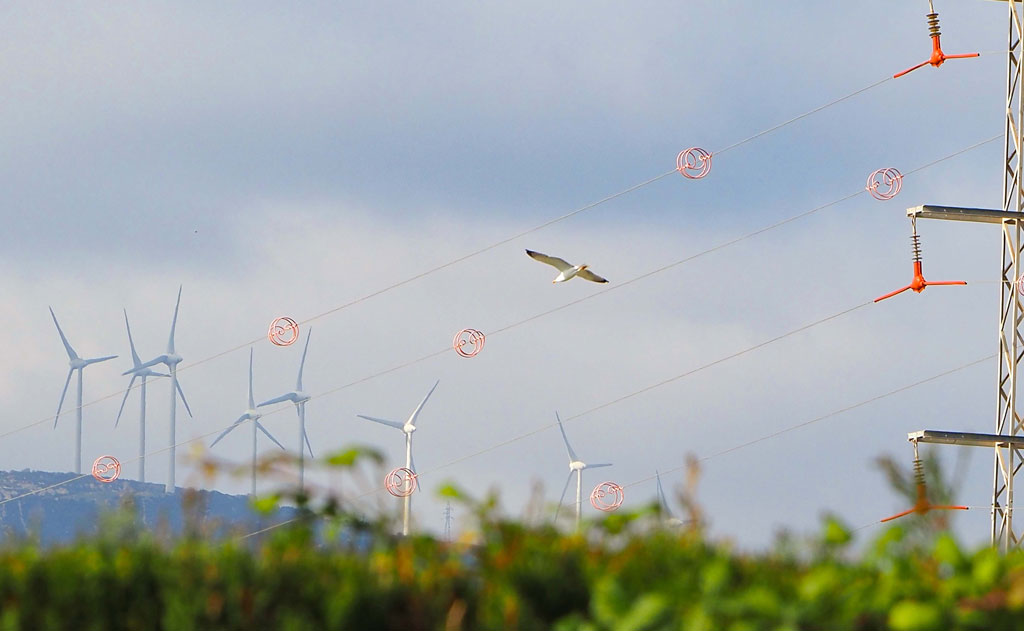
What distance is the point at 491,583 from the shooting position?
5.73m

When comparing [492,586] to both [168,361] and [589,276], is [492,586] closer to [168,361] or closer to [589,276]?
[589,276]

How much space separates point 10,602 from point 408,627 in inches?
60.2

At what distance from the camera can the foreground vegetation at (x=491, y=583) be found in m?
5.37

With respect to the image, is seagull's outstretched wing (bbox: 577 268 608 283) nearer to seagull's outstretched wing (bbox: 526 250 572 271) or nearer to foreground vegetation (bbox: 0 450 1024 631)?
seagull's outstretched wing (bbox: 526 250 572 271)

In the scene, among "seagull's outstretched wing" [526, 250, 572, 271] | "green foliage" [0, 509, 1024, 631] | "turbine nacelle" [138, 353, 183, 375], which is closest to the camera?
"green foliage" [0, 509, 1024, 631]

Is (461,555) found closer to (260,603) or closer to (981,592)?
(260,603)

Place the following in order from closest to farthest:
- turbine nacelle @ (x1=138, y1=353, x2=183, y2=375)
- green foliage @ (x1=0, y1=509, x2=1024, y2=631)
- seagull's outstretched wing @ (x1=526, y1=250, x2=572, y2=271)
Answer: green foliage @ (x1=0, y1=509, x2=1024, y2=631), seagull's outstretched wing @ (x1=526, y1=250, x2=572, y2=271), turbine nacelle @ (x1=138, y1=353, x2=183, y2=375)

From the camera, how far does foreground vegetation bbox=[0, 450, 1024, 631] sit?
537 cm

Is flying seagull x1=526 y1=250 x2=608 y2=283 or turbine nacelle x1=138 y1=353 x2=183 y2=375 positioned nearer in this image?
flying seagull x1=526 y1=250 x2=608 y2=283

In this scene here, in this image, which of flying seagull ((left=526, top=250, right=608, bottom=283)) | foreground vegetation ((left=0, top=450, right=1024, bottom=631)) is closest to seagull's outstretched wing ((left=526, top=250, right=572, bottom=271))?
flying seagull ((left=526, top=250, right=608, bottom=283))

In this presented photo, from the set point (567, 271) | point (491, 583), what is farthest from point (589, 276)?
point (491, 583)

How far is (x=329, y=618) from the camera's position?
5535 millimetres

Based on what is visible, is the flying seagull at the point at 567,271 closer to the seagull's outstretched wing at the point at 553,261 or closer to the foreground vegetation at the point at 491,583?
the seagull's outstretched wing at the point at 553,261

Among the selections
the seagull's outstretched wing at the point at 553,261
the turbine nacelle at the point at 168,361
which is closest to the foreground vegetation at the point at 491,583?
the seagull's outstretched wing at the point at 553,261
